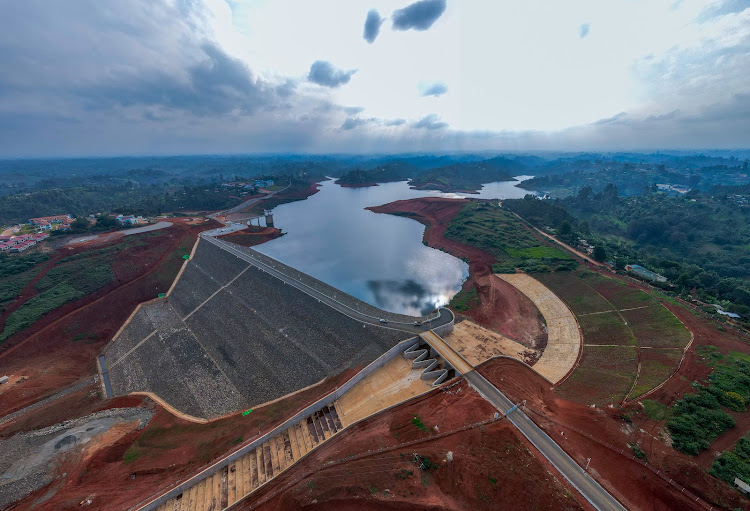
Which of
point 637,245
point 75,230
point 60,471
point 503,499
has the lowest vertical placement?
point 637,245

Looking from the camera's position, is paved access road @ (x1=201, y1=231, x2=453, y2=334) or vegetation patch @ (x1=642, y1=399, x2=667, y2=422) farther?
paved access road @ (x1=201, y1=231, x2=453, y2=334)

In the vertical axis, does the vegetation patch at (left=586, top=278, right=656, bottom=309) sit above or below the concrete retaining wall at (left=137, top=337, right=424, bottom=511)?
above

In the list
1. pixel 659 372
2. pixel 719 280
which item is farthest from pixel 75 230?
pixel 719 280

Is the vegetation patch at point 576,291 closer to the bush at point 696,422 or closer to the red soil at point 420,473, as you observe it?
the bush at point 696,422

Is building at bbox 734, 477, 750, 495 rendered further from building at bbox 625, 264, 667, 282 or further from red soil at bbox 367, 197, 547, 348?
building at bbox 625, 264, 667, 282

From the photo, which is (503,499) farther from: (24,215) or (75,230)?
(24,215)

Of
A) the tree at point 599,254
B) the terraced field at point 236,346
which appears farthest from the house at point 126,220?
the tree at point 599,254

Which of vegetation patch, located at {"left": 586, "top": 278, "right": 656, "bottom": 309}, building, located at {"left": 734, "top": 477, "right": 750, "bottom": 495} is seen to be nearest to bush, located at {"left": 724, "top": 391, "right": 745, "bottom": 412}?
building, located at {"left": 734, "top": 477, "right": 750, "bottom": 495}
